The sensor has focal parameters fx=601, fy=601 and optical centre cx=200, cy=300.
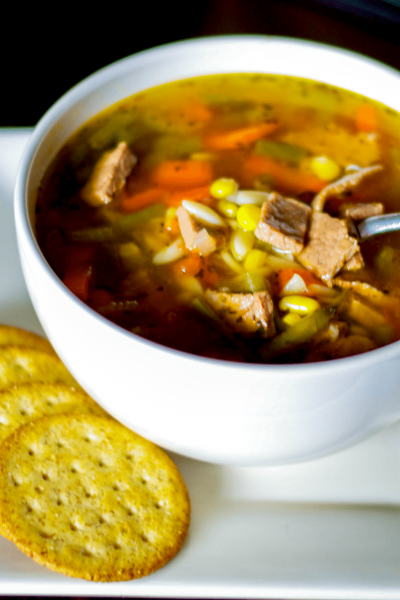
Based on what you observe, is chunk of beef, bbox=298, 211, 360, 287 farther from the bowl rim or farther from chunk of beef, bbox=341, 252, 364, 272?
the bowl rim

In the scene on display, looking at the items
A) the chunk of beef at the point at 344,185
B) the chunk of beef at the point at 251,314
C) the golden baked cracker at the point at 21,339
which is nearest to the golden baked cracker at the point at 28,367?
the golden baked cracker at the point at 21,339

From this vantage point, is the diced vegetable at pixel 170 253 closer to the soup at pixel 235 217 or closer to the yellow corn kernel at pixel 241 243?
the soup at pixel 235 217

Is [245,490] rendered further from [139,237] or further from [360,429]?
[139,237]

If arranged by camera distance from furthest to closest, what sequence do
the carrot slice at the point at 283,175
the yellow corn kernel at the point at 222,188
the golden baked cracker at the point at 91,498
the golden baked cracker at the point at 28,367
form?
the carrot slice at the point at 283,175, the yellow corn kernel at the point at 222,188, the golden baked cracker at the point at 28,367, the golden baked cracker at the point at 91,498

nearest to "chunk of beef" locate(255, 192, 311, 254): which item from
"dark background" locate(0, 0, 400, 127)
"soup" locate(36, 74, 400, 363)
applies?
"soup" locate(36, 74, 400, 363)

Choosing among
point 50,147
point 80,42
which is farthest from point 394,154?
point 80,42

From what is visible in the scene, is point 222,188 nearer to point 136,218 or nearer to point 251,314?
point 136,218
